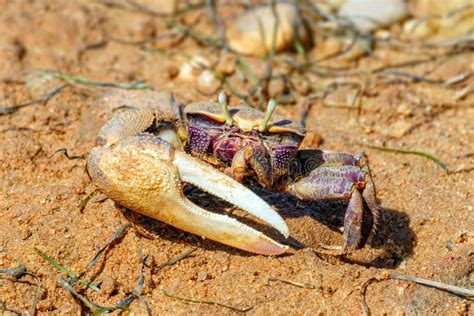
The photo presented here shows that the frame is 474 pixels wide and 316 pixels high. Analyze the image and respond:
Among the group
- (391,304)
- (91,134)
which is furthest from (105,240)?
(391,304)

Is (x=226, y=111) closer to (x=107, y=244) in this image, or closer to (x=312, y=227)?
(x=312, y=227)

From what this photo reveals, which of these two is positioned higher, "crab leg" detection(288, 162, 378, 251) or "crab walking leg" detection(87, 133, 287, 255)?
"crab walking leg" detection(87, 133, 287, 255)

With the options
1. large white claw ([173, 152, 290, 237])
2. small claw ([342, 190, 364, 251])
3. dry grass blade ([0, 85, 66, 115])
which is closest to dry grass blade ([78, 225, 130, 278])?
large white claw ([173, 152, 290, 237])

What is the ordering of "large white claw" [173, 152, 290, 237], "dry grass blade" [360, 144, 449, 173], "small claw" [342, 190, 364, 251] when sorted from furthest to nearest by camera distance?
"dry grass blade" [360, 144, 449, 173], "small claw" [342, 190, 364, 251], "large white claw" [173, 152, 290, 237]

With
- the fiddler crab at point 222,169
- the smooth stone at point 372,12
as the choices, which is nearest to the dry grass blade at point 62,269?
the fiddler crab at point 222,169

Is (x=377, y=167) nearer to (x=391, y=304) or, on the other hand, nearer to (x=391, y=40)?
(x=391, y=304)

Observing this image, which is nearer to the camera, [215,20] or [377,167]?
[377,167]

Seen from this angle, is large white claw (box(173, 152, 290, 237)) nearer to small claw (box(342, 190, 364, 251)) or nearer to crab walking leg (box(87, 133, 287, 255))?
crab walking leg (box(87, 133, 287, 255))
